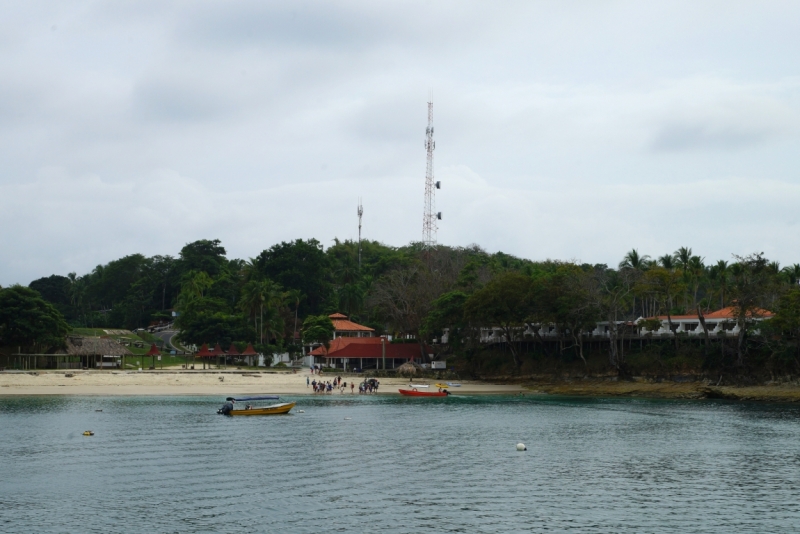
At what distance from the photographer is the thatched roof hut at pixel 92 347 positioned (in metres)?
103

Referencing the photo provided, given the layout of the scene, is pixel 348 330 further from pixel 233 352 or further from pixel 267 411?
pixel 267 411

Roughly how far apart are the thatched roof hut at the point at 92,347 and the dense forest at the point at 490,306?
2598 millimetres

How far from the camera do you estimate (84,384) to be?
291 feet

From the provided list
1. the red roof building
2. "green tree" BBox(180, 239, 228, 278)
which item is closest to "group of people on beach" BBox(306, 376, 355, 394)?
the red roof building

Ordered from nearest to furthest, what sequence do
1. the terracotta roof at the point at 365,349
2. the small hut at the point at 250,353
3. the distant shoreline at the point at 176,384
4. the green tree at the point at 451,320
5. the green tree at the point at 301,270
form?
the distant shoreline at the point at 176,384 < the green tree at the point at 451,320 < the small hut at the point at 250,353 < the terracotta roof at the point at 365,349 < the green tree at the point at 301,270

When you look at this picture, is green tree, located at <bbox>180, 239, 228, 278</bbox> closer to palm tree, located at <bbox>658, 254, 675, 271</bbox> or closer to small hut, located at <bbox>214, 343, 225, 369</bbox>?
small hut, located at <bbox>214, 343, 225, 369</bbox>

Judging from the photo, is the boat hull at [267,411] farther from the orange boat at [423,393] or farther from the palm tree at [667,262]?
the palm tree at [667,262]

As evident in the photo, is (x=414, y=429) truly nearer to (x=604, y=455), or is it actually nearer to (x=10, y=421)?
(x=604, y=455)

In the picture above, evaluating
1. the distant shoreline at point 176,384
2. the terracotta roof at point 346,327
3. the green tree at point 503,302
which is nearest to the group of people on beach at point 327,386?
the distant shoreline at point 176,384

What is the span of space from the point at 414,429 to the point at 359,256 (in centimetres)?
11654

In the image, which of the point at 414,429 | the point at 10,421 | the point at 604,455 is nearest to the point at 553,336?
the point at 414,429

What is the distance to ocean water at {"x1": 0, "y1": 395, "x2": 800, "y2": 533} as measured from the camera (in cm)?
3088

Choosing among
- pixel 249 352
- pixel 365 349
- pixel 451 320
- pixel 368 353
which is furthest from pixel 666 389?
pixel 249 352

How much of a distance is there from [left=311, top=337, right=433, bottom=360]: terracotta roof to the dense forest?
2550 mm
